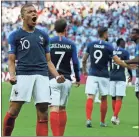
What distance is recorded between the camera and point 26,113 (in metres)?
15.9

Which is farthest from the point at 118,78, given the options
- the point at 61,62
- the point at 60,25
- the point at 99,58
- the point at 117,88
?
the point at 60,25

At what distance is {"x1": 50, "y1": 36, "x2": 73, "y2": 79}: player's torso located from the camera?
33.5 ft

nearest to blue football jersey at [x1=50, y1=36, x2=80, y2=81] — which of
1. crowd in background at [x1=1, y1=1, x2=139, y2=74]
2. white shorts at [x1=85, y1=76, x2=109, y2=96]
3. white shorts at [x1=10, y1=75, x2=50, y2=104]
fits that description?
white shorts at [x1=10, y1=75, x2=50, y2=104]

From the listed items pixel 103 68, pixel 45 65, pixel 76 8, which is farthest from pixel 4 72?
pixel 45 65

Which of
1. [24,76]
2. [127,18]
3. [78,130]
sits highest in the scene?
[127,18]

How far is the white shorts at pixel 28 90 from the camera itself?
332 inches

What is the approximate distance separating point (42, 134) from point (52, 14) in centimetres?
3471

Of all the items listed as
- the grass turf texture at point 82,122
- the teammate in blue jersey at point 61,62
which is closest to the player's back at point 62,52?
the teammate in blue jersey at point 61,62

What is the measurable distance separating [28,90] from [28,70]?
293mm

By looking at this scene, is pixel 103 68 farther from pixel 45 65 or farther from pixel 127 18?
pixel 127 18

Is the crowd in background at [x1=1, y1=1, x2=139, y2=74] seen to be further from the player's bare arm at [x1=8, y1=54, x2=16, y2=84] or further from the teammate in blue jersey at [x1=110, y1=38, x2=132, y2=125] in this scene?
the player's bare arm at [x1=8, y1=54, x2=16, y2=84]

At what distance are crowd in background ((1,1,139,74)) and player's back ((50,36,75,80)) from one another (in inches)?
1128

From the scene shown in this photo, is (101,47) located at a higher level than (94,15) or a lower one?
lower

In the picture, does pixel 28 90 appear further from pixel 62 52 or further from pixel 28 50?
pixel 62 52
